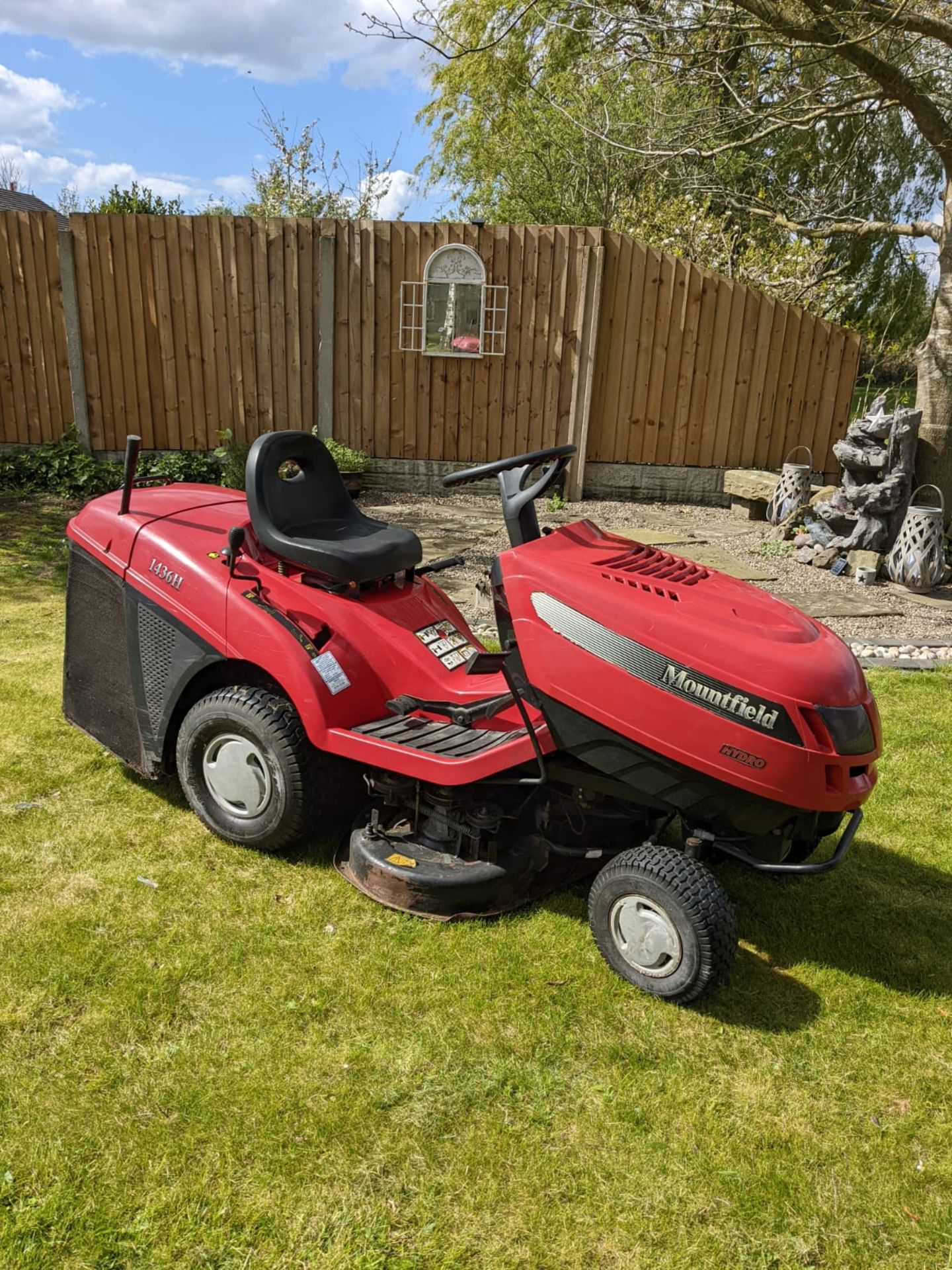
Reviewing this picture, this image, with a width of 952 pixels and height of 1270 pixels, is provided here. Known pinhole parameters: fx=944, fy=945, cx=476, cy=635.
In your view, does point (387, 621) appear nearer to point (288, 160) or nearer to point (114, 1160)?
point (114, 1160)

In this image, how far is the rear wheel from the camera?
2949 millimetres

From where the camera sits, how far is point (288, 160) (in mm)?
16984

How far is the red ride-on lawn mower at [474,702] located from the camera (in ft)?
7.60

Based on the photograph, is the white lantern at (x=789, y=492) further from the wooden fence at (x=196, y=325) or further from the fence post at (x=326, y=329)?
the wooden fence at (x=196, y=325)

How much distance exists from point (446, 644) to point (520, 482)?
655 mm

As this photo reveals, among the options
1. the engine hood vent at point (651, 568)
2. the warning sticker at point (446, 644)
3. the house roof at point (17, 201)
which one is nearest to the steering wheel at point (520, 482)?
the engine hood vent at point (651, 568)

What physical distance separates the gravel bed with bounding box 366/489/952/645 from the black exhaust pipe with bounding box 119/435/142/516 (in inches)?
128

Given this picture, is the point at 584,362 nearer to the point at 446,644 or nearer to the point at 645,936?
the point at 446,644

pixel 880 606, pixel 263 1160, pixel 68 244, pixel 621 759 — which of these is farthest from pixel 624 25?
pixel 263 1160

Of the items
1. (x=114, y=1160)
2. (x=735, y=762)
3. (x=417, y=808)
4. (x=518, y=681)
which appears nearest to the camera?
(x=114, y=1160)

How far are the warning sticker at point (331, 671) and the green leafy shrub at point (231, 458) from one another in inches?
225

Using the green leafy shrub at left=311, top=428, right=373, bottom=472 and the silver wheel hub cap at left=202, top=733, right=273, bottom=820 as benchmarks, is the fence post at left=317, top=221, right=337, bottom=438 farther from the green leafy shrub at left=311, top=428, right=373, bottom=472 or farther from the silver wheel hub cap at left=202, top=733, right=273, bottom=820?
the silver wheel hub cap at left=202, top=733, right=273, bottom=820

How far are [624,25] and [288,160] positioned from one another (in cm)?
1205

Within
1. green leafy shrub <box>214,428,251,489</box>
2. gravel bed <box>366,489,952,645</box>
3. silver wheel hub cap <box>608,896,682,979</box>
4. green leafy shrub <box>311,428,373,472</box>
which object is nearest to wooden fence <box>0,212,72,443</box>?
green leafy shrub <box>214,428,251,489</box>
